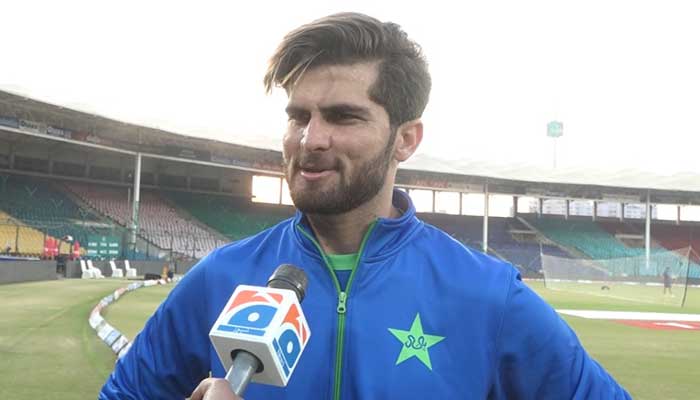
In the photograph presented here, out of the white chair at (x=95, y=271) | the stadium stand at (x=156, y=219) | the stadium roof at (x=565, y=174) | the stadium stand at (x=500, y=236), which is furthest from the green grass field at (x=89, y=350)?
the stadium roof at (x=565, y=174)

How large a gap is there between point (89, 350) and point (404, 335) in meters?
6.84

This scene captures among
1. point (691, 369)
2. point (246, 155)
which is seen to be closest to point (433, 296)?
point (691, 369)

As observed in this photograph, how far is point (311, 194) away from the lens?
1.95 metres

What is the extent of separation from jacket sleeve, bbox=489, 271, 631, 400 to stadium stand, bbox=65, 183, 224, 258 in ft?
120

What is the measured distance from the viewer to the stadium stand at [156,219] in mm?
38062

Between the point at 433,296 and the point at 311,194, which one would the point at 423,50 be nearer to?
the point at 311,194

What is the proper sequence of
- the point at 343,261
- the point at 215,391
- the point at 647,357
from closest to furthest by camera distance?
the point at 215,391
the point at 343,261
the point at 647,357

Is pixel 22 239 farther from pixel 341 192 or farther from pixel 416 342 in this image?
pixel 416 342

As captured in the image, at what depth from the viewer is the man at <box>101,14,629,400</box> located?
1.83m

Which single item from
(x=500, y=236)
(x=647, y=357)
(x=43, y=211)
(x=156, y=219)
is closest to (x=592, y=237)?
(x=500, y=236)

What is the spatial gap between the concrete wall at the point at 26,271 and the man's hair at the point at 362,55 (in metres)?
21.0

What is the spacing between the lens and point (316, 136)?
6.27 ft

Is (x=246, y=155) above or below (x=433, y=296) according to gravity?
above

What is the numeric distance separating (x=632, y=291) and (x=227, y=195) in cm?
2888
